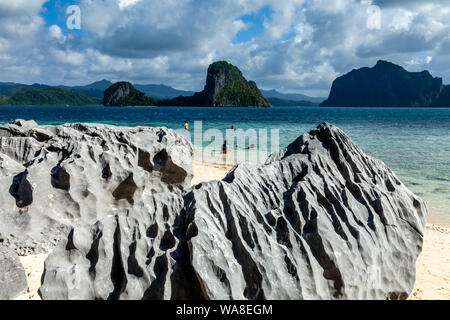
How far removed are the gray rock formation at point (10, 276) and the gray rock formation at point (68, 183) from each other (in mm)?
1177

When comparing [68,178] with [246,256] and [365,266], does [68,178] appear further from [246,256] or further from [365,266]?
[365,266]

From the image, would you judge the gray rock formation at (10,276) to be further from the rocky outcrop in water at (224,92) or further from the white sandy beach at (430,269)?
the rocky outcrop in water at (224,92)

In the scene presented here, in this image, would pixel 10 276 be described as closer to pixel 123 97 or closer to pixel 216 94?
pixel 216 94

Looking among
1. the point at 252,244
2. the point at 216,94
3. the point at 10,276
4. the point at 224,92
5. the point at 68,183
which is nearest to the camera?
the point at 252,244

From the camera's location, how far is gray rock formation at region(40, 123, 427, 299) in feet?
12.6

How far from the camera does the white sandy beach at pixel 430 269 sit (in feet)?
17.8

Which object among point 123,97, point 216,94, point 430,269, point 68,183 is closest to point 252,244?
point 430,269

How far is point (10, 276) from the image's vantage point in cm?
505

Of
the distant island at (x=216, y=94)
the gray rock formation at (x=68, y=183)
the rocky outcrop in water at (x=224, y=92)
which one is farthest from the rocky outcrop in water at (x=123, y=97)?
the gray rock formation at (x=68, y=183)

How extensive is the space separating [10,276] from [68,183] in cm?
246

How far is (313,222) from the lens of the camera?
14.7ft

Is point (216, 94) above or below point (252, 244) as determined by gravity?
above

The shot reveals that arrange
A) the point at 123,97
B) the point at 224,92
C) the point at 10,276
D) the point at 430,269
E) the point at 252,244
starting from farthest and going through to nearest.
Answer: the point at 123,97
the point at 224,92
the point at 430,269
the point at 10,276
the point at 252,244

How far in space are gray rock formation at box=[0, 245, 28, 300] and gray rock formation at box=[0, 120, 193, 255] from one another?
118cm
